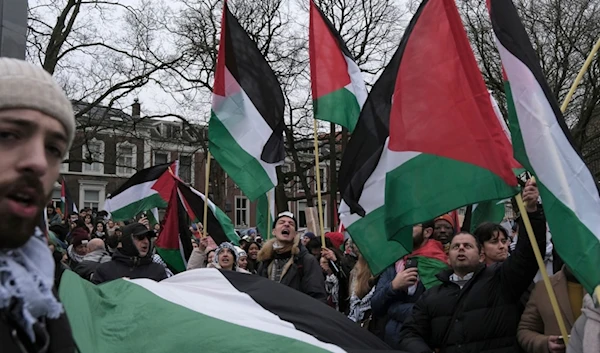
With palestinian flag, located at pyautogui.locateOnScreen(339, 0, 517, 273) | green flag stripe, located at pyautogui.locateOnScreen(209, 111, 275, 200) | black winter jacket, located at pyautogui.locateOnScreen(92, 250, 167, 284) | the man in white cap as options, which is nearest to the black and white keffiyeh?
the man in white cap

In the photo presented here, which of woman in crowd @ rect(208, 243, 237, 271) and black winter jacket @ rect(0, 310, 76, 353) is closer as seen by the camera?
black winter jacket @ rect(0, 310, 76, 353)

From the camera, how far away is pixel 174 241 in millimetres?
8812

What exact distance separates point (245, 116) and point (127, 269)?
209 cm

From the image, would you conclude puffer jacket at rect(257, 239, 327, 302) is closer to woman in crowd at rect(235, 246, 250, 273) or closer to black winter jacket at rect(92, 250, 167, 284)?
woman in crowd at rect(235, 246, 250, 273)

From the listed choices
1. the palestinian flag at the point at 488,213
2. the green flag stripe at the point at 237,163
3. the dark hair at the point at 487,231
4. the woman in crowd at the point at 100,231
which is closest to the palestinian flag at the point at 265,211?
the green flag stripe at the point at 237,163

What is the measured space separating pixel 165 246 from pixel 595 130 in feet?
72.6

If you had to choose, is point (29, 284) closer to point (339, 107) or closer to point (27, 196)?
point (27, 196)

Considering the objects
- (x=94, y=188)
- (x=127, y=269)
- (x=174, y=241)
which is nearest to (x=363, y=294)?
(x=127, y=269)

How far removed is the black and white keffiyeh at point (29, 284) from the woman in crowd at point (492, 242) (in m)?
3.78

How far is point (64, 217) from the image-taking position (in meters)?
16.0

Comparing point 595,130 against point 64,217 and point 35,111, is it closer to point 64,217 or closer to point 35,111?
point 64,217

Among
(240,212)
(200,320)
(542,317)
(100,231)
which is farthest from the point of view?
(240,212)

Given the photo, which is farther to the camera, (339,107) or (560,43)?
(560,43)

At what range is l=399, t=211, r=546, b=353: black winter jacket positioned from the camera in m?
3.99
